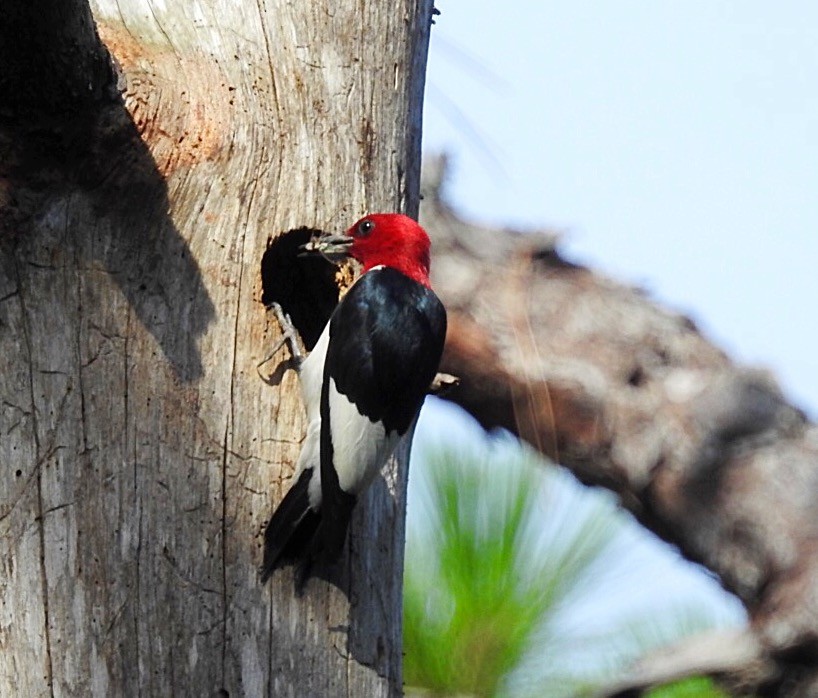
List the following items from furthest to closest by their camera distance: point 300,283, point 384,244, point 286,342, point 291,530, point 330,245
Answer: point 300,283, point 384,244, point 330,245, point 286,342, point 291,530

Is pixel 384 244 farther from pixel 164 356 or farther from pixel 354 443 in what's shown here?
pixel 164 356

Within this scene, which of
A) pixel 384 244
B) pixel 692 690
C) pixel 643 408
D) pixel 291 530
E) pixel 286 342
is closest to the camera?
pixel 291 530

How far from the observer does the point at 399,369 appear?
2926mm

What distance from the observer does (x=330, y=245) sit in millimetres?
2816

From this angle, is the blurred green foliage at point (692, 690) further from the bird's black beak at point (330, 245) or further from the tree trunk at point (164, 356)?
the bird's black beak at point (330, 245)

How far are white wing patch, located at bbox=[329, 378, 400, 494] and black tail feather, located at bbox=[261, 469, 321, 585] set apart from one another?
8 centimetres

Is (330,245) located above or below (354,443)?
above

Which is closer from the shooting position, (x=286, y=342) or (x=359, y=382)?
(x=286, y=342)

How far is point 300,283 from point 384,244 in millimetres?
286

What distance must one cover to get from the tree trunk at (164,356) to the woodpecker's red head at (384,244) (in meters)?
0.06

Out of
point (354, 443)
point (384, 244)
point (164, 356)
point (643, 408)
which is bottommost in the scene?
point (643, 408)

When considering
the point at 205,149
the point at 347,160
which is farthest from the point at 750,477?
the point at 205,149

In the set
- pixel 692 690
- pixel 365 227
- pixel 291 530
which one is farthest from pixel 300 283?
pixel 692 690

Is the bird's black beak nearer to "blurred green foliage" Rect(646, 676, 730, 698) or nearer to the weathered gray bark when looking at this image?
"blurred green foliage" Rect(646, 676, 730, 698)
